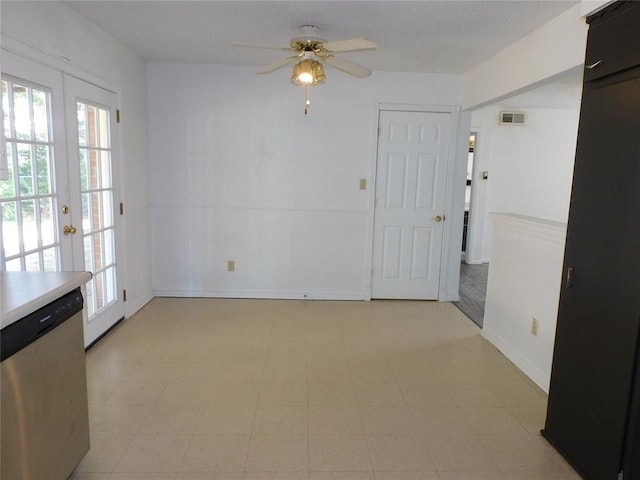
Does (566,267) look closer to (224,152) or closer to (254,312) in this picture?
(254,312)

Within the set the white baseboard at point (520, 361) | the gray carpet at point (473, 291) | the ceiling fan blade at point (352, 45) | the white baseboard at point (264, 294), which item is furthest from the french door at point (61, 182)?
the gray carpet at point (473, 291)

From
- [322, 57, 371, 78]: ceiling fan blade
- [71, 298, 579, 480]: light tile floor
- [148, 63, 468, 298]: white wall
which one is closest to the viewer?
[71, 298, 579, 480]: light tile floor

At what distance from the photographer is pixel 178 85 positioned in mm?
4332

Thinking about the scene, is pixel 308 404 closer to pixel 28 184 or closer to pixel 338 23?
pixel 28 184

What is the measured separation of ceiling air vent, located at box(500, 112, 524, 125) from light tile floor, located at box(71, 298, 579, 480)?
3.70 meters

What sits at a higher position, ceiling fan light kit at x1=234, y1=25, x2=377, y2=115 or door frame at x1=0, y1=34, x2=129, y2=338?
ceiling fan light kit at x1=234, y1=25, x2=377, y2=115

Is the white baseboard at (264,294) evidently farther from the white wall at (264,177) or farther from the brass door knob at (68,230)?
the brass door knob at (68,230)

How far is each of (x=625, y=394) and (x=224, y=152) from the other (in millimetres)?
3836

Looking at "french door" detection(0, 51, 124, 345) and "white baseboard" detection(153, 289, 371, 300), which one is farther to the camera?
"white baseboard" detection(153, 289, 371, 300)

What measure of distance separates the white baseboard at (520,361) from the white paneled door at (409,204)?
1126 millimetres

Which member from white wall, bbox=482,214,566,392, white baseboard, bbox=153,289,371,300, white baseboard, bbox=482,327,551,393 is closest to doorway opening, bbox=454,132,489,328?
white baseboard, bbox=482,327,551,393

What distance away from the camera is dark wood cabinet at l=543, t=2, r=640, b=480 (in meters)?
1.69

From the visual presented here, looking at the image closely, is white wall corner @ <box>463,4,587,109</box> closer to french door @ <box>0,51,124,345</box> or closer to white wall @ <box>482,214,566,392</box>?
white wall @ <box>482,214,566,392</box>

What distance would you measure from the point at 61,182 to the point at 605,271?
10.2 feet
